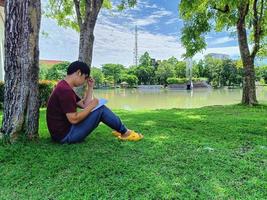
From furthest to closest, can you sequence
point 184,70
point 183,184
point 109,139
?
point 184,70, point 109,139, point 183,184

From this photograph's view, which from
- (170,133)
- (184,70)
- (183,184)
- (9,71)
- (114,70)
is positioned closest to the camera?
(183,184)

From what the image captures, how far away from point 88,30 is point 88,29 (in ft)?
0.07

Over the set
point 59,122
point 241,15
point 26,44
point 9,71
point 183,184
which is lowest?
point 183,184

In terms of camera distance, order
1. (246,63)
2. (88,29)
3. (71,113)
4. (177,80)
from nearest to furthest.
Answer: (71,113) → (88,29) → (246,63) → (177,80)

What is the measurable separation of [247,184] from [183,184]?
0.48m

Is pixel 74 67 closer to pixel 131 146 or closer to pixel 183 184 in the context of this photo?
pixel 131 146

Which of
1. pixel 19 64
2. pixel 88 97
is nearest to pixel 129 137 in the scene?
pixel 88 97

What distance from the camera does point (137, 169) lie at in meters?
2.49

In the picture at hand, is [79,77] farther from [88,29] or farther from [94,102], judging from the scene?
[88,29]

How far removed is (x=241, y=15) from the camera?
31.7 feet

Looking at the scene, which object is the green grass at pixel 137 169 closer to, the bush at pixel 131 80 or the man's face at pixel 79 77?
the man's face at pixel 79 77

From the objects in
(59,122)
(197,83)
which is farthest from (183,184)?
(197,83)

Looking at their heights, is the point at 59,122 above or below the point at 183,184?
above

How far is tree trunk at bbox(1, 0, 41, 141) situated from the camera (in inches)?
118
